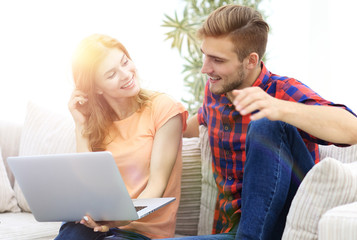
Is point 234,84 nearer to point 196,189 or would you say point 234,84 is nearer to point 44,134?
point 196,189

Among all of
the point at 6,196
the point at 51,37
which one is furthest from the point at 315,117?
the point at 51,37

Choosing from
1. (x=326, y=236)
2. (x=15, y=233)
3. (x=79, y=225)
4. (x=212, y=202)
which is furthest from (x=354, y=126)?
(x=15, y=233)

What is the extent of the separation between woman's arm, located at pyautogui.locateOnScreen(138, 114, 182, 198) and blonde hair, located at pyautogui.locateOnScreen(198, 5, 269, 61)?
32cm

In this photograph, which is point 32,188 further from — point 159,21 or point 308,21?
point 308,21

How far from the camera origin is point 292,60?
12.5ft

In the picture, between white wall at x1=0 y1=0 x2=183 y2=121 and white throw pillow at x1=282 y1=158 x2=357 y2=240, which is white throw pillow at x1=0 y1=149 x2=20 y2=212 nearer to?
white wall at x1=0 y1=0 x2=183 y2=121

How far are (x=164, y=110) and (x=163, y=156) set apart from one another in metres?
0.17

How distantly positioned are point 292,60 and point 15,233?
280 cm

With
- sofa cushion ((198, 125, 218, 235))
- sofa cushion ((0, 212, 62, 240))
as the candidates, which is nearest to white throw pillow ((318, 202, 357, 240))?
sofa cushion ((198, 125, 218, 235))

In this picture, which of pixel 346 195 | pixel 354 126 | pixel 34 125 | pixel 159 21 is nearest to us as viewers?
pixel 346 195

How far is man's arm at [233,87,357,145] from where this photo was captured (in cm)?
115

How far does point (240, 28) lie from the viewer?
1.59 meters

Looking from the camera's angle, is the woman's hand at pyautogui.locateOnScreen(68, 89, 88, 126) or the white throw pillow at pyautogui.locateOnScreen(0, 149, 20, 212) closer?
the woman's hand at pyautogui.locateOnScreen(68, 89, 88, 126)

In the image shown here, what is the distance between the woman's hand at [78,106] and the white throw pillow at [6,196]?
55 cm
